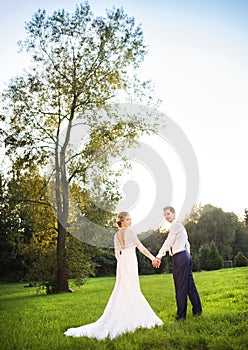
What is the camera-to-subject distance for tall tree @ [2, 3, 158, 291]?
60.7 ft

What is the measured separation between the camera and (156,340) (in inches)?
228

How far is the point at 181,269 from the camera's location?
25.1 feet

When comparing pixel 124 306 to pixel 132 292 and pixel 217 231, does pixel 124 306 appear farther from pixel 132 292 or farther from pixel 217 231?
pixel 217 231

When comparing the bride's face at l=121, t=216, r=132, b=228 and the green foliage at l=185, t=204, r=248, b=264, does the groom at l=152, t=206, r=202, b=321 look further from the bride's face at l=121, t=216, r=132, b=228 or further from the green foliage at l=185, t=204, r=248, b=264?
the green foliage at l=185, t=204, r=248, b=264

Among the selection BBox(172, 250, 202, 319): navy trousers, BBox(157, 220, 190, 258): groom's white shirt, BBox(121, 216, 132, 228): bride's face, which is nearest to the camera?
BBox(172, 250, 202, 319): navy trousers

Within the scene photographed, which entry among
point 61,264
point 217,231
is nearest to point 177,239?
point 61,264

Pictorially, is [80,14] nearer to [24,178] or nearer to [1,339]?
[24,178]

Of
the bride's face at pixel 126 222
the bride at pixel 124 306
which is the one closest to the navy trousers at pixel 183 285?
the bride at pixel 124 306

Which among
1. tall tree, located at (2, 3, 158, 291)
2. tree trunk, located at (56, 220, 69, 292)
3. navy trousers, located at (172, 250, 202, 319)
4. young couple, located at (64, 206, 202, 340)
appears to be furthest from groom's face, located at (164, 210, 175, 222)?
A: tree trunk, located at (56, 220, 69, 292)

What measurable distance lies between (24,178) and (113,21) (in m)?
8.94

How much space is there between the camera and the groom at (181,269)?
7527mm

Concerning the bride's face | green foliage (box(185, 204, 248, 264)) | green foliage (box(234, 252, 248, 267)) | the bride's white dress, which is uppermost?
green foliage (box(185, 204, 248, 264))

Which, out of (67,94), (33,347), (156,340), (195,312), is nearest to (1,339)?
(33,347)

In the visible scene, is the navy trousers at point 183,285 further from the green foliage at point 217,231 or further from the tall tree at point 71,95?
the green foliage at point 217,231
